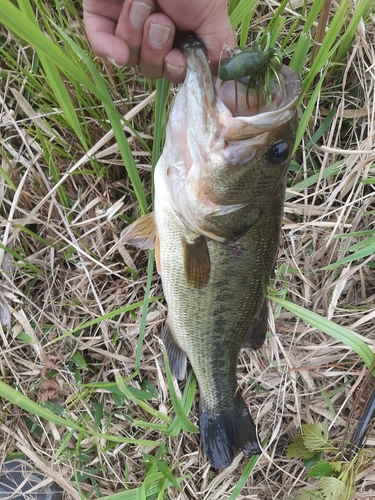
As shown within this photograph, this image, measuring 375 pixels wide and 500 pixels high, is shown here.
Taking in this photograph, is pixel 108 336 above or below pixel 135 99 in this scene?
below

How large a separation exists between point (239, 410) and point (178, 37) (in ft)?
5.33

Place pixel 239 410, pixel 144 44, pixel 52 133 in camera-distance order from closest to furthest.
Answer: pixel 144 44
pixel 52 133
pixel 239 410

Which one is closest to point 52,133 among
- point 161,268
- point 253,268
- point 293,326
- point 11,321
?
point 161,268

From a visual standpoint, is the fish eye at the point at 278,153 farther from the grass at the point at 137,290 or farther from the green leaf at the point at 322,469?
the green leaf at the point at 322,469

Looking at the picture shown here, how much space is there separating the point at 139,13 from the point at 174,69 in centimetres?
20

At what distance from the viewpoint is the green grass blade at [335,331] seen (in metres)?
1.66

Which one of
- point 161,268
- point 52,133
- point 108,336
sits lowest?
point 108,336

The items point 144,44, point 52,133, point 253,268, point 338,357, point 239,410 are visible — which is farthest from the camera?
point 338,357

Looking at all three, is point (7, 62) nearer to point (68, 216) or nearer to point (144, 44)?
point (68, 216)

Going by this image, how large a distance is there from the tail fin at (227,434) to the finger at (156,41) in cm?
150

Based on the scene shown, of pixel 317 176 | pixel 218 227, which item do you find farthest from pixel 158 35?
pixel 317 176

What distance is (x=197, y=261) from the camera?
143 cm

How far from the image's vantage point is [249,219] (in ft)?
4.36

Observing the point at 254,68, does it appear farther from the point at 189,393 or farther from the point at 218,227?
the point at 189,393
